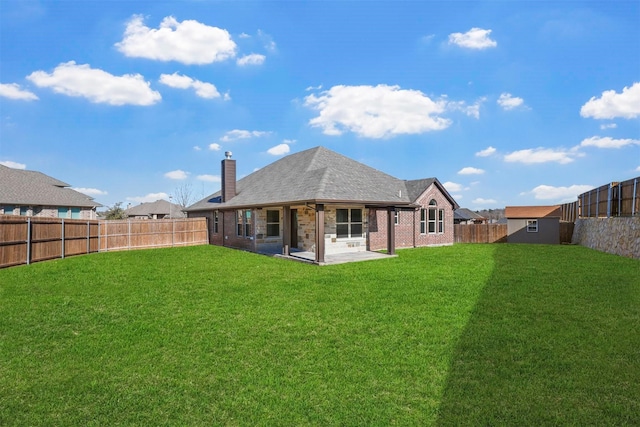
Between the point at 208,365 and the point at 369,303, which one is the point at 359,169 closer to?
the point at 369,303

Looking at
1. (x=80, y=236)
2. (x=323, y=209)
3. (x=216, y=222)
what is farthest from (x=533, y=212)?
(x=80, y=236)

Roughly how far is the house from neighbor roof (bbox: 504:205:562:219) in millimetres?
6763

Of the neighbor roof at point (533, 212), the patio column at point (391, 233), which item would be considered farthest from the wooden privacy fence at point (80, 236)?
the neighbor roof at point (533, 212)

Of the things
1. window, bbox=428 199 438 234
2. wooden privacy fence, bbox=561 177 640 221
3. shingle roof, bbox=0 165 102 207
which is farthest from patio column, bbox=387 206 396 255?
shingle roof, bbox=0 165 102 207

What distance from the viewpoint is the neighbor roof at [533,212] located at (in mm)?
26797

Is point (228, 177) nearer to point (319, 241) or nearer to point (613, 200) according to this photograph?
point (319, 241)

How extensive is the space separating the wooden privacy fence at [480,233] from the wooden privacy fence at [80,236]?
20.1 m

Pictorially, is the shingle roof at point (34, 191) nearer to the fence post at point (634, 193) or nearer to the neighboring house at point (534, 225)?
the neighboring house at point (534, 225)

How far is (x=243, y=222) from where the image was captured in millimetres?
20578

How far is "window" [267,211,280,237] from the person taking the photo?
19438mm

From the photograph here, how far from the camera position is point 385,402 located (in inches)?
146

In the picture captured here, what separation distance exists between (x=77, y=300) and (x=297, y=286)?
5.54 meters

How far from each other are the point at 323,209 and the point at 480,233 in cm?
1821

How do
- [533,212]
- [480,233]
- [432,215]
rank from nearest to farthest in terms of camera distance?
1. [432,215]
2. [480,233]
3. [533,212]
